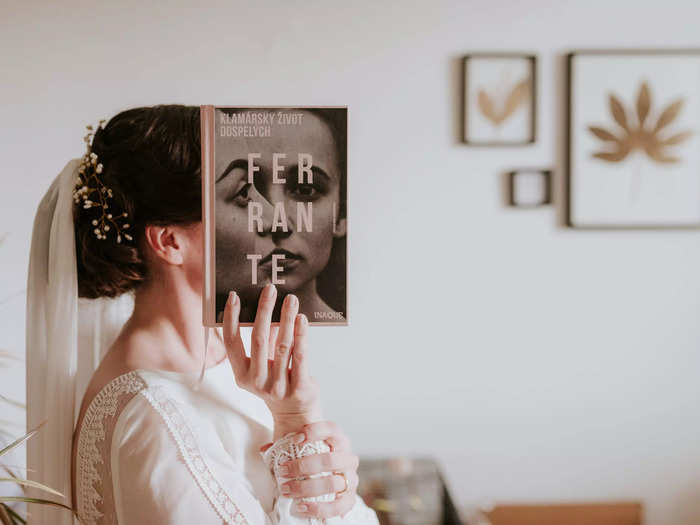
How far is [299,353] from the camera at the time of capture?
846mm

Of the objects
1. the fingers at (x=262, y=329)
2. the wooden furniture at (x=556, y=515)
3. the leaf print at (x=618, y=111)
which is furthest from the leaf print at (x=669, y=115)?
the fingers at (x=262, y=329)

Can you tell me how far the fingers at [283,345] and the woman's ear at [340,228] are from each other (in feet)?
0.35

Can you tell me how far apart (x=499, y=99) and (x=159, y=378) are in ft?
5.30

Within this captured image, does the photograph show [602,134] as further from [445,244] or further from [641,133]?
[445,244]

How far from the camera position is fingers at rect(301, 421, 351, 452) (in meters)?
0.89

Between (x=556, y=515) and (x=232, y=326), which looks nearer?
(x=232, y=326)

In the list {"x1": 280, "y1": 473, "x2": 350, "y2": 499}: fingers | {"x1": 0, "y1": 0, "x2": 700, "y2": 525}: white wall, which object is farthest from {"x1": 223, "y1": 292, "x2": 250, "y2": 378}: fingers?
{"x1": 0, "y1": 0, "x2": 700, "y2": 525}: white wall

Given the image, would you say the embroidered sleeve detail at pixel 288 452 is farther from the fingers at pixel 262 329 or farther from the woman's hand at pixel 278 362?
the fingers at pixel 262 329

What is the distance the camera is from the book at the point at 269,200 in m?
0.79

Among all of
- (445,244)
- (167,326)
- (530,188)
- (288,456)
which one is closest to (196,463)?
(288,456)

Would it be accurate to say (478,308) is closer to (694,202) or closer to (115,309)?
(694,202)

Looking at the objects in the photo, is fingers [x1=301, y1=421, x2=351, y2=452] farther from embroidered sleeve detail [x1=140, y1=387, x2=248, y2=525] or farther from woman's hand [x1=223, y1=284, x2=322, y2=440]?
embroidered sleeve detail [x1=140, y1=387, x2=248, y2=525]

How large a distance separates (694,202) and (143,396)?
2.07 m

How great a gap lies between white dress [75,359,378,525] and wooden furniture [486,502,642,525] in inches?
55.9
